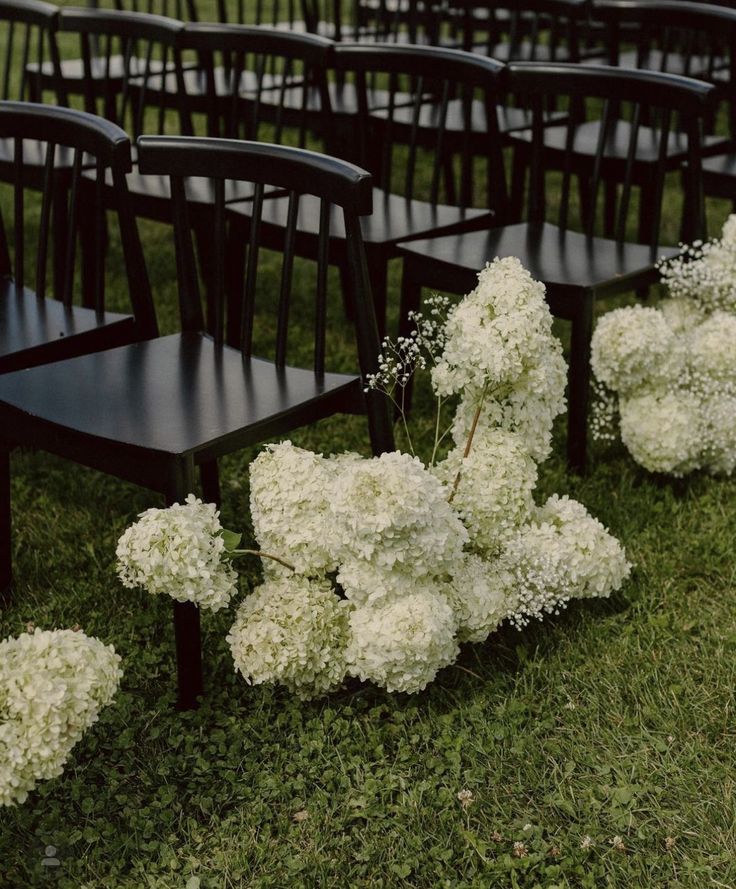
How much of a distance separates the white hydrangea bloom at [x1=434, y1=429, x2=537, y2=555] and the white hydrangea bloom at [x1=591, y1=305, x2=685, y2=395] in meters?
0.64

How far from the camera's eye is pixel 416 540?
214cm

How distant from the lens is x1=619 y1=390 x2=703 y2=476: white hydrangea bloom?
3023 millimetres

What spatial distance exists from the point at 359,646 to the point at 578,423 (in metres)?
1.16

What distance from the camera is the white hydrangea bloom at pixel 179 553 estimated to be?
2.08 meters

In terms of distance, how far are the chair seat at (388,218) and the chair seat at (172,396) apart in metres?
0.78

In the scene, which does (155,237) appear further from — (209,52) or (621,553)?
(621,553)

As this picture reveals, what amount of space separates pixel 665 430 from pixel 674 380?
0.16 m

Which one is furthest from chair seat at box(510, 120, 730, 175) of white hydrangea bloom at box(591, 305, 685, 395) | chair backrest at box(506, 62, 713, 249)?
white hydrangea bloom at box(591, 305, 685, 395)

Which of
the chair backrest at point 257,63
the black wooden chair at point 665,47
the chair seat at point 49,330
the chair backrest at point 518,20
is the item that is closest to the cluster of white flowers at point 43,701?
the chair seat at point 49,330

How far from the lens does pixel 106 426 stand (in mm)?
2260

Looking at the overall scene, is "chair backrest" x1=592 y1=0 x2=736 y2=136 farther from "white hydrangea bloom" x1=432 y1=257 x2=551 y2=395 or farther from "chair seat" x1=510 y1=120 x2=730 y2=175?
"white hydrangea bloom" x1=432 y1=257 x2=551 y2=395

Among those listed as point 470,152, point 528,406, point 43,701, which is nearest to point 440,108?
point 470,152

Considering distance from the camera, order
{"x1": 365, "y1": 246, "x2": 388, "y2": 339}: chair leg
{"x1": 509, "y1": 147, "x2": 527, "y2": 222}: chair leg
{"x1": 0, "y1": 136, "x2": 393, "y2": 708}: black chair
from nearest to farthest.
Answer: {"x1": 0, "y1": 136, "x2": 393, "y2": 708}: black chair < {"x1": 365, "y1": 246, "x2": 388, "y2": 339}: chair leg < {"x1": 509, "y1": 147, "x2": 527, "y2": 222}: chair leg

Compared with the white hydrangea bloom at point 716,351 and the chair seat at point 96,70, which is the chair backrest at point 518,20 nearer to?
the chair seat at point 96,70
